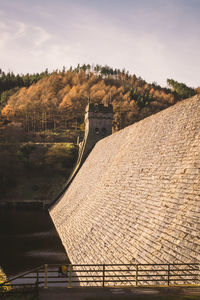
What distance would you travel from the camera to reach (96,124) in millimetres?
41531

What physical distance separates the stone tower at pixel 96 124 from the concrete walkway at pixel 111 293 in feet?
110

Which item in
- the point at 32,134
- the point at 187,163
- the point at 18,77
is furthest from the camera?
the point at 18,77

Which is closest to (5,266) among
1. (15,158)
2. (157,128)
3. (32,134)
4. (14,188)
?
(157,128)

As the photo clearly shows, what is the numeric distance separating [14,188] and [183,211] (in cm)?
3969

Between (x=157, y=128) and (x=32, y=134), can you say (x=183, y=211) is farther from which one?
(x=32, y=134)

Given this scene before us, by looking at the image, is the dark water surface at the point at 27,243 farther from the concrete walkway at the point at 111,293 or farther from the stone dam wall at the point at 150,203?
the concrete walkway at the point at 111,293

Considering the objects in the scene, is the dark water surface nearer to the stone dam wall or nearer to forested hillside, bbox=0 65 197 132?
the stone dam wall

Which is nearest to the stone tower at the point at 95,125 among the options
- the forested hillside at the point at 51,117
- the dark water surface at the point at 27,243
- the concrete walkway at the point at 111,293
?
the forested hillside at the point at 51,117

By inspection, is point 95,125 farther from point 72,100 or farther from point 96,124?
point 72,100

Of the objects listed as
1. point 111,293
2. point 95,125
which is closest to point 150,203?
point 111,293

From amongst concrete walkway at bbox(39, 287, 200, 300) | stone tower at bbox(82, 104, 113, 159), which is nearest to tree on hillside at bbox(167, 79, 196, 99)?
stone tower at bbox(82, 104, 113, 159)

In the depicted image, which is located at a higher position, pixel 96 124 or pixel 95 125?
pixel 96 124

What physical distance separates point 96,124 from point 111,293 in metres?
35.2

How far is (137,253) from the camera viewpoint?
1025cm
